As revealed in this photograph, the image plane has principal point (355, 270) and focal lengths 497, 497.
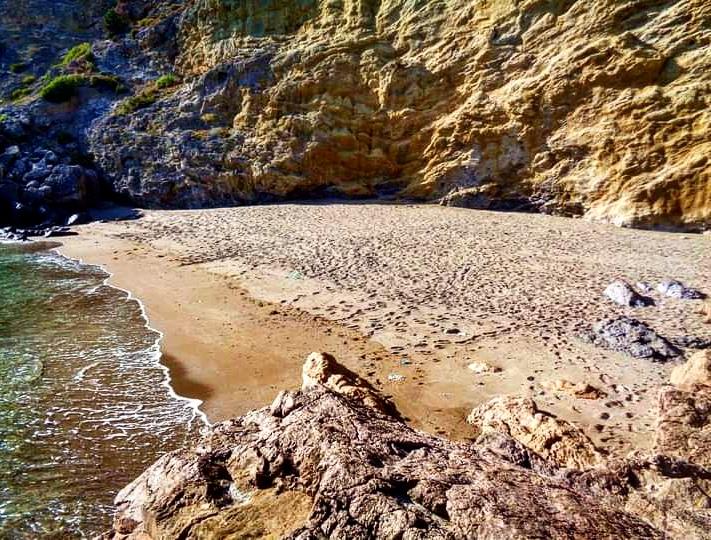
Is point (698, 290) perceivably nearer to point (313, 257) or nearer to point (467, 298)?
point (467, 298)

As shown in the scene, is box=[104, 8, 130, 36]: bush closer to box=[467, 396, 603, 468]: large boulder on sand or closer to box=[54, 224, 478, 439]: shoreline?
box=[54, 224, 478, 439]: shoreline

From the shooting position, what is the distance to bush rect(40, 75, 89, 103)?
97.7 feet

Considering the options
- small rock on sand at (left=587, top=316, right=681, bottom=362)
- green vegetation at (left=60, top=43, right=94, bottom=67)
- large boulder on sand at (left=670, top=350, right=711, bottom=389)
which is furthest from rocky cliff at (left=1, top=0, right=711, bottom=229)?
large boulder on sand at (left=670, top=350, right=711, bottom=389)

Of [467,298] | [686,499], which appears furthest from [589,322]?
[686,499]

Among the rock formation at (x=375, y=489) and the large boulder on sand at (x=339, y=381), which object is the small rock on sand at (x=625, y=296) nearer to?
the large boulder on sand at (x=339, y=381)

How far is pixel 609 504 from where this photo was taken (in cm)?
257

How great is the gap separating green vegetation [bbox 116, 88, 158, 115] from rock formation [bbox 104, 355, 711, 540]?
30.1m

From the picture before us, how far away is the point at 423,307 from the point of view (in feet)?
→ 32.4

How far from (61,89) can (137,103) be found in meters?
4.94

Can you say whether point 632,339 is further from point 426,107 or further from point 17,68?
point 17,68

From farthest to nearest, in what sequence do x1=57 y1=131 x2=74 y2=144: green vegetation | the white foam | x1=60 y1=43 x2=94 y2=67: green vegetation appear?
x1=60 y1=43 x2=94 y2=67: green vegetation < x1=57 y1=131 x2=74 y2=144: green vegetation < the white foam

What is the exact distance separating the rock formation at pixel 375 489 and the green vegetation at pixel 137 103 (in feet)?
98.6

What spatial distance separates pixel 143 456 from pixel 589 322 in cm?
715

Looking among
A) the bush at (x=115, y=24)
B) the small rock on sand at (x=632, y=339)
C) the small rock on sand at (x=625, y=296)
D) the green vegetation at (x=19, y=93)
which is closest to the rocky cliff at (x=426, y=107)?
the bush at (x=115, y=24)
